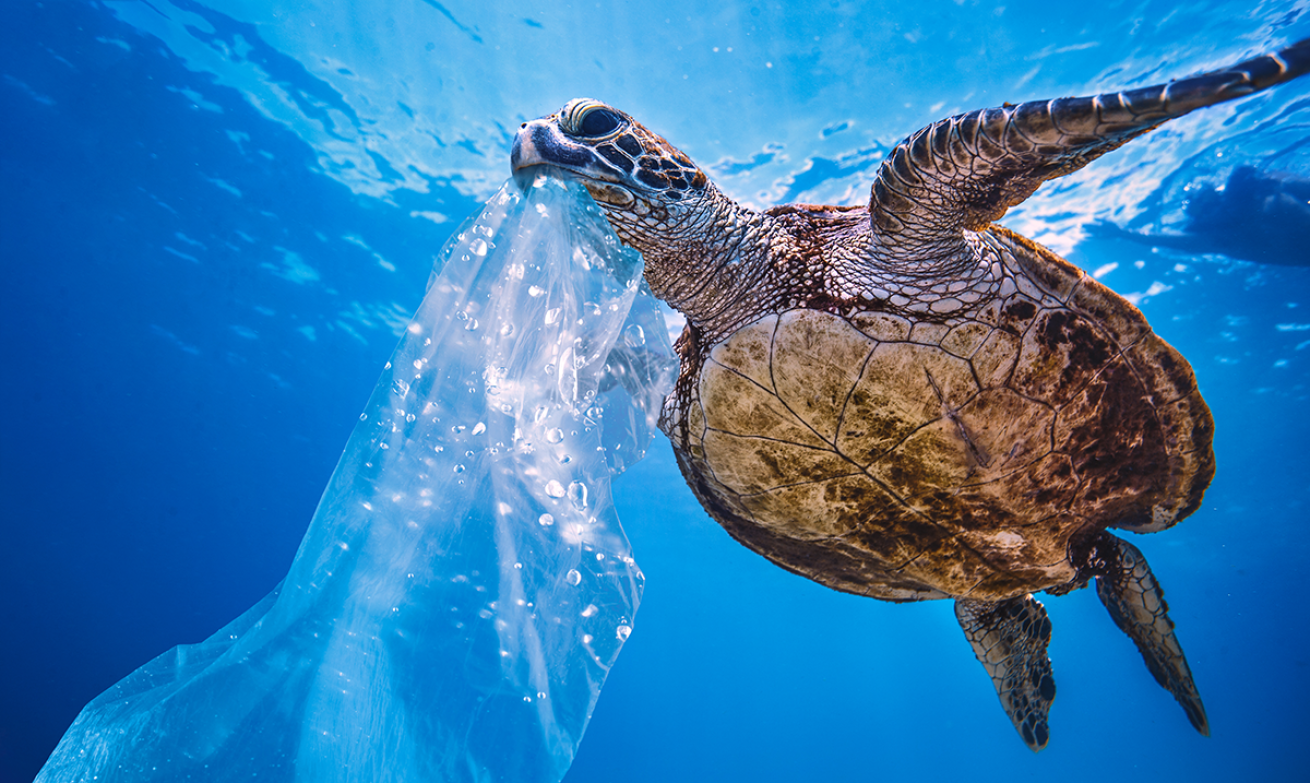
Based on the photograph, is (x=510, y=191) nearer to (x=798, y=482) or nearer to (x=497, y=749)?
(x=798, y=482)

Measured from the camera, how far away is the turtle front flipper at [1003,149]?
108 centimetres

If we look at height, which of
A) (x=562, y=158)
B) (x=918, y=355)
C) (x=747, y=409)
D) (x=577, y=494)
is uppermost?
(x=562, y=158)

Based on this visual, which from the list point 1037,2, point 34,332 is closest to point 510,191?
point 1037,2

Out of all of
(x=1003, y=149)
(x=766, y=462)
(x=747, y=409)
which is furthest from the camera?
(x=766, y=462)

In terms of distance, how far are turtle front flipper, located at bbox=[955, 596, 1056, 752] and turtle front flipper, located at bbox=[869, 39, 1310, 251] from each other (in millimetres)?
2438

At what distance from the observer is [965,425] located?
1893mm

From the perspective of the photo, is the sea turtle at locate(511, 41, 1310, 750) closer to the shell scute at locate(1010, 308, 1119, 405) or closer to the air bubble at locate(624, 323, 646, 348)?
the shell scute at locate(1010, 308, 1119, 405)

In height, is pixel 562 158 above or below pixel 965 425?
above

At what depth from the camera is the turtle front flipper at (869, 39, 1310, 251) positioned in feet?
3.53

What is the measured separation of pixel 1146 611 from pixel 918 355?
2255 mm

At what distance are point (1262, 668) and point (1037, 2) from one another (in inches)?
2392

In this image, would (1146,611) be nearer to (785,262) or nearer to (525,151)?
(785,262)

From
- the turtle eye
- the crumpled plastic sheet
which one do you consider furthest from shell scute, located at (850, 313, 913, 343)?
the turtle eye

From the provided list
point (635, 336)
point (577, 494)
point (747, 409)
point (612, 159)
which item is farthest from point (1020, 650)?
point (612, 159)
